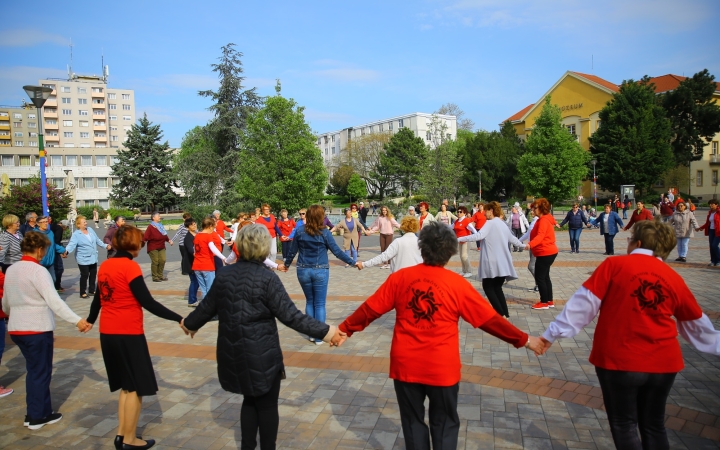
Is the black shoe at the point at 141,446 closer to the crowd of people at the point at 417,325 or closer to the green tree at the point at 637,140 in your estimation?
the crowd of people at the point at 417,325

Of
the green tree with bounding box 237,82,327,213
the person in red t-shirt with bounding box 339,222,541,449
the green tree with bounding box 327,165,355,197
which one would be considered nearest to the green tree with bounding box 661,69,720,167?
the green tree with bounding box 237,82,327,213

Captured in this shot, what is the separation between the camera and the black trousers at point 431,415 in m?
3.09

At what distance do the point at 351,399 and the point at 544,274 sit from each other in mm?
5092

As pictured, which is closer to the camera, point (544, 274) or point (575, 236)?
point (544, 274)

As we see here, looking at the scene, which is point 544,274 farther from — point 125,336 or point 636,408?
point 125,336

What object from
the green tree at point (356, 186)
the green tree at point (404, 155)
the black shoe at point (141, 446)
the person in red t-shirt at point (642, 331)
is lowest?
the black shoe at point (141, 446)

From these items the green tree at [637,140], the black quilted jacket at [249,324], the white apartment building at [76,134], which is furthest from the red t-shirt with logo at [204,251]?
the white apartment building at [76,134]

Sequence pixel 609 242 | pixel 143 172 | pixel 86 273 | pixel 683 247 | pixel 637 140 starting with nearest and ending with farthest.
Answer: pixel 86 273 < pixel 683 247 < pixel 609 242 < pixel 637 140 < pixel 143 172

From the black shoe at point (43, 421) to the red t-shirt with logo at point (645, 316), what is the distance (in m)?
4.90

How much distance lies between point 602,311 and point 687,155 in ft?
216

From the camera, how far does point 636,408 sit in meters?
3.11

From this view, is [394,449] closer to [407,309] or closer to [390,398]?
[390,398]

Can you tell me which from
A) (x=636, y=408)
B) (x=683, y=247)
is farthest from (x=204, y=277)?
(x=683, y=247)

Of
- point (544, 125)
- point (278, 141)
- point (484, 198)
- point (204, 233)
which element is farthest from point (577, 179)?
point (204, 233)
